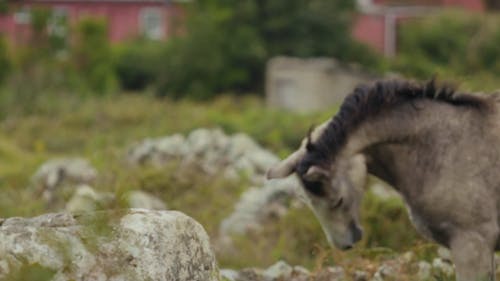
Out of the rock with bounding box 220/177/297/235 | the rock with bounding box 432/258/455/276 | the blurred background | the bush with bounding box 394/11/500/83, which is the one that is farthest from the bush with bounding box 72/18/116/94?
the rock with bounding box 432/258/455/276

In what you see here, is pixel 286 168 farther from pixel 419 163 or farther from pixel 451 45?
pixel 451 45

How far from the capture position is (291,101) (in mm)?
38750

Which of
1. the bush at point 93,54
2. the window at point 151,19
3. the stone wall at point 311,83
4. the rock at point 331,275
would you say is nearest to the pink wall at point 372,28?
the window at point 151,19

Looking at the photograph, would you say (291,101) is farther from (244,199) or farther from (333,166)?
(333,166)

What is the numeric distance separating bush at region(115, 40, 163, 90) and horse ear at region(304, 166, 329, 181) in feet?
116

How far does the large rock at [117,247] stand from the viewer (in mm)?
7891

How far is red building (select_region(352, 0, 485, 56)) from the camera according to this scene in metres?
61.6

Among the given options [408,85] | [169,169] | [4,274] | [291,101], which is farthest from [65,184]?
[291,101]

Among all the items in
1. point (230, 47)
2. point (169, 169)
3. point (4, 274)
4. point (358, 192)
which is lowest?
point (230, 47)

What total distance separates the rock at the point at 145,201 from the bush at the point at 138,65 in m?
25.5

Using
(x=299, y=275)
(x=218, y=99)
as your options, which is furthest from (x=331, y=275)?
(x=218, y=99)

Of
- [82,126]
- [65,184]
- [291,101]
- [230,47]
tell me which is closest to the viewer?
[65,184]

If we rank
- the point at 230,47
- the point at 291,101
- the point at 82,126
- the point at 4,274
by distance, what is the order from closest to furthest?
the point at 4,274, the point at 82,126, the point at 291,101, the point at 230,47

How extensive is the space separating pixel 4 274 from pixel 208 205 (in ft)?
42.9
